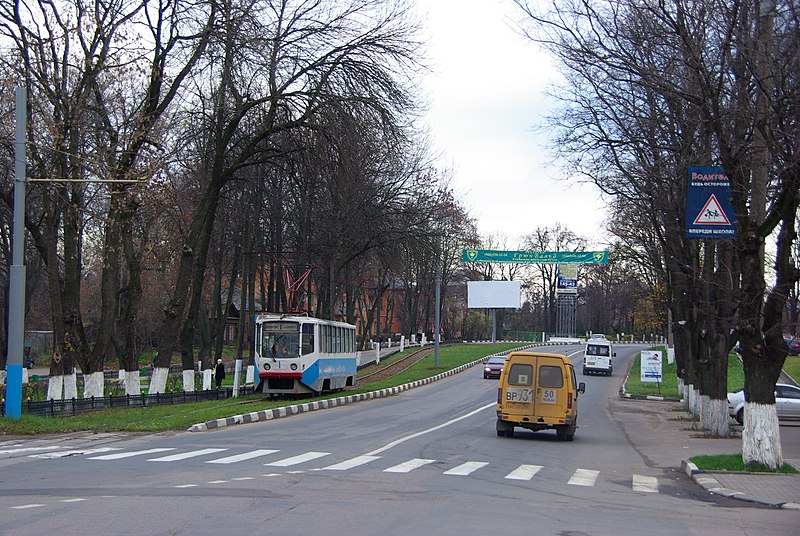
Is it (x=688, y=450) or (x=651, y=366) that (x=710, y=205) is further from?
(x=651, y=366)

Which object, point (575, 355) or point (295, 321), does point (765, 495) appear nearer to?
point (295, 321)

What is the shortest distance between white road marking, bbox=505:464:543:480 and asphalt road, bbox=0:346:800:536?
0.04 meters

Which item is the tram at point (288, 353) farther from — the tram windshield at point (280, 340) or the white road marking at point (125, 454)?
the white road marking at point (125, 454)

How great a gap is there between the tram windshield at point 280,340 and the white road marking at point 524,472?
16572 millimetres

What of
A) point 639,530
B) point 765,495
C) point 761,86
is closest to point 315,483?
point 639,530

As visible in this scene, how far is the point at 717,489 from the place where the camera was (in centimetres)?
1343

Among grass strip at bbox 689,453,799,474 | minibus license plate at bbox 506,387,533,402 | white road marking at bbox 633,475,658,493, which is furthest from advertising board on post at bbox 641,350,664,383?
white road marking at bbox 633,475,658,493

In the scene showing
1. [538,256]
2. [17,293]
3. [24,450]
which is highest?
[538,256]

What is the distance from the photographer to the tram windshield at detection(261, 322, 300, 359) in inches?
1236

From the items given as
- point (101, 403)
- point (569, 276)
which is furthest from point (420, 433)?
point (569, 276)

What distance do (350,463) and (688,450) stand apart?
9.95 metres

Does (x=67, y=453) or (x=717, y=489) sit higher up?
(x=67, y=453)

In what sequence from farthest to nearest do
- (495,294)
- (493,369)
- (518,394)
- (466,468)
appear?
(495,294) → (493,369) → (518,394) → (466,468)

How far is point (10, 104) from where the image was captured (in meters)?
25.2
